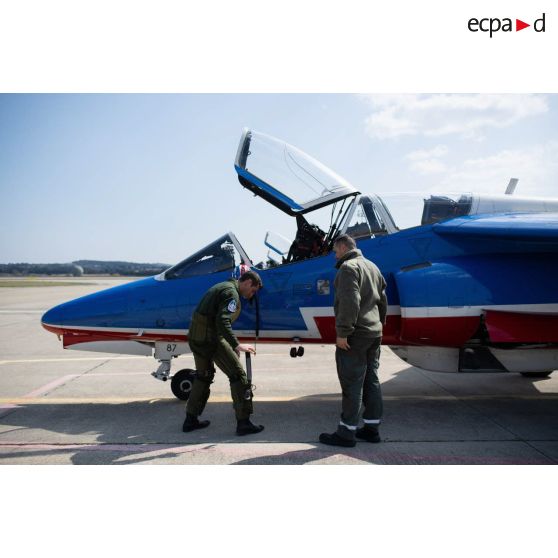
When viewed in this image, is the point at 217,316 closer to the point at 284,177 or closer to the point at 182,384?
the point at 182,384

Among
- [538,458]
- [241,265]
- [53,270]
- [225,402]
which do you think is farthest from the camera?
[53,270]

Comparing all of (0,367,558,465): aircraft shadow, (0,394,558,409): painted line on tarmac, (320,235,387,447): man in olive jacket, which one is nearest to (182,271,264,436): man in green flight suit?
(0,367,558,465): aircraft shadow

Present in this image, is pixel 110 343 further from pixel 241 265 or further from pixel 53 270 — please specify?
pixel 53 270

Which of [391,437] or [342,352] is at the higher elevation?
[342,352]

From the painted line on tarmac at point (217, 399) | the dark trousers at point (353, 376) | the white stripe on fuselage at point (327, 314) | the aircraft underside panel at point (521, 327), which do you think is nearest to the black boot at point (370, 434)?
the dark trousers at point (353, 376)

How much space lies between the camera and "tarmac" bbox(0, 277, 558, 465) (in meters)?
3.83

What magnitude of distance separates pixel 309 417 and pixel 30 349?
25.7ft

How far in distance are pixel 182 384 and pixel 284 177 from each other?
3.04 metres

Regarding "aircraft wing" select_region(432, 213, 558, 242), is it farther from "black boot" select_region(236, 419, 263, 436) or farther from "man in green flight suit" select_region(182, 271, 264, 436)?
"black boot" select_region(236, 419, 263, 436)

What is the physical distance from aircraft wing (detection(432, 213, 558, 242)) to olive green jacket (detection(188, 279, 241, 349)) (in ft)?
8.48

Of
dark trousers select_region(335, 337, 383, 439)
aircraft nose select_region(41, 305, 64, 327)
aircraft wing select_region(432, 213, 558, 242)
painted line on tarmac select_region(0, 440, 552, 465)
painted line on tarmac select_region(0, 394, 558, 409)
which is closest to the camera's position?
painted line on tarmac select_region(0, 440, 552, 465)

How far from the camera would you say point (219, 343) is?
425 cm

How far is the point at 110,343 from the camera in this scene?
5297 millimetres

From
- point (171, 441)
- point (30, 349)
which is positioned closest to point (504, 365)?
point (171, 441)
